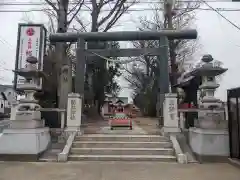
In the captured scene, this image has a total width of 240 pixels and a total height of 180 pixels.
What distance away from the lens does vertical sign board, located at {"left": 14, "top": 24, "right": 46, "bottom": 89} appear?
57.9 feet

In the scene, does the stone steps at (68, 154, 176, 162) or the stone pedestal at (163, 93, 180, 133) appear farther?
the stone pedestal at (163, 93, 180, 133)

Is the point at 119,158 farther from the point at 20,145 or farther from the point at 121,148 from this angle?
the point at 20,145

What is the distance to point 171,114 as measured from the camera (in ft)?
40.6

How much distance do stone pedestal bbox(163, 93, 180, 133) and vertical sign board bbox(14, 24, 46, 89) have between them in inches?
340

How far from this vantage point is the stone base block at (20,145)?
10414mm

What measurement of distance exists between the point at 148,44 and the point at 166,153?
26.5 m

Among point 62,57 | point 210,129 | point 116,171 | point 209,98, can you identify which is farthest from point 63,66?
point 116,171

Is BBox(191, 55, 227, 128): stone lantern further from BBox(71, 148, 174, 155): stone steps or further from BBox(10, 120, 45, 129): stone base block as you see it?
BBox(10, 120, 45, 129): stone base block

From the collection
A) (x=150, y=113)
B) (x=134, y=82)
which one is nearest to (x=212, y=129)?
(x=150, y=113)

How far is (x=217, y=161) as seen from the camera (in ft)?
33.0

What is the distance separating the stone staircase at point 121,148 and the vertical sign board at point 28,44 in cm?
778

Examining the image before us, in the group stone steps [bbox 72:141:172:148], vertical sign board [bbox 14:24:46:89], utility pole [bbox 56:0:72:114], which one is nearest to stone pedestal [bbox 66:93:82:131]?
stone steps [bbox 72:141:172:148]

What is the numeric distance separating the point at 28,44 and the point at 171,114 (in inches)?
403

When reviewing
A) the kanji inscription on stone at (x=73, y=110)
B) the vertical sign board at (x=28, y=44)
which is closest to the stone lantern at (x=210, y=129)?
the kanji inscription on stone at (x=73, y=110)
